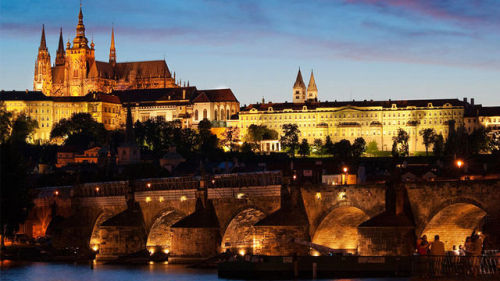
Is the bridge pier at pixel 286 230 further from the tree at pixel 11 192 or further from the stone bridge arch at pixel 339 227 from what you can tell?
the tree at pixel 11 192

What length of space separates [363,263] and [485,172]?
2392 cm

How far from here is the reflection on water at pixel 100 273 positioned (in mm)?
51656

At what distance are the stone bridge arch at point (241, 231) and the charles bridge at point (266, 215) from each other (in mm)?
56

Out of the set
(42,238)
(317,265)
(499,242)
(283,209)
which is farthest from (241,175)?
(42,238)

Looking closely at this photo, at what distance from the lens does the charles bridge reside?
4366 centimetres

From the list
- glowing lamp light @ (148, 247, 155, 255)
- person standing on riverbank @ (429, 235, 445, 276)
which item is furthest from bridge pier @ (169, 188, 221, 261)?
person standing on riverbank @ (429, 235, 445, 276)

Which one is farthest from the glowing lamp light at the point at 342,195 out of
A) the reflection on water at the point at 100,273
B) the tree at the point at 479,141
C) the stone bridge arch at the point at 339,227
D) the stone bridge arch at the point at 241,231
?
the tree at the point at 479,141

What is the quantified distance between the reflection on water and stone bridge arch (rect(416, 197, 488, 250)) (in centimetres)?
1075

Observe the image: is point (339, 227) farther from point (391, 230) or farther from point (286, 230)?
point (391, 230)

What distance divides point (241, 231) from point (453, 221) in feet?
50.8

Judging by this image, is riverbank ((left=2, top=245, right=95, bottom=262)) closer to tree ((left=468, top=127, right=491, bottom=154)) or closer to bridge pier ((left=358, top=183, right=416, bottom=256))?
bridge pier ((left=358, top=183, right=416, bottom=256))

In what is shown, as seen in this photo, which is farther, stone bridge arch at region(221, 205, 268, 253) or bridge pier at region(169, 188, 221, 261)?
stone bridge arch at region(221, 205, 268, 253)

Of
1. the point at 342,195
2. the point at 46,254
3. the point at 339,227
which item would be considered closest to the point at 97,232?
the point at 46,254

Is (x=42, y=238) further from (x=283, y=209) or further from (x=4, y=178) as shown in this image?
(x=283, y=209)
